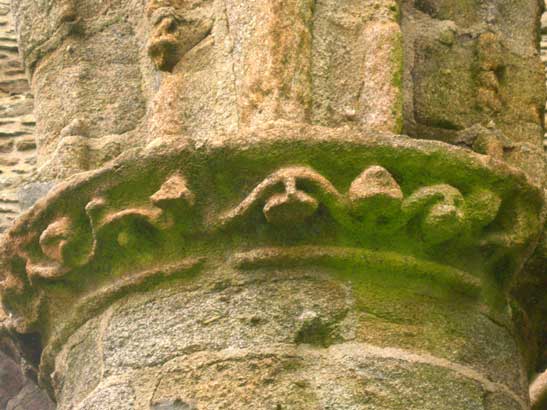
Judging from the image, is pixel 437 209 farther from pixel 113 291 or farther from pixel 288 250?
pixel 113 291

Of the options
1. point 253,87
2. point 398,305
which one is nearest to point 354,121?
point 253,87

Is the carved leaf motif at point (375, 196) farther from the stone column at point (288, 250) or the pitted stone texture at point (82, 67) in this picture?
the pitted stone texture at point (82, 67)

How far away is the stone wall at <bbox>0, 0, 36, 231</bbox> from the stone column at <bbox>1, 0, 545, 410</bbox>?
5.81ft

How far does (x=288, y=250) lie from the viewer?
3604mm

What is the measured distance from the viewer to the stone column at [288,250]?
3.47 metres

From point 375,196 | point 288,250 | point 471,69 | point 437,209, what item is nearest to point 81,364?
point 288,250

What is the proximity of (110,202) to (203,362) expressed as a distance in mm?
517

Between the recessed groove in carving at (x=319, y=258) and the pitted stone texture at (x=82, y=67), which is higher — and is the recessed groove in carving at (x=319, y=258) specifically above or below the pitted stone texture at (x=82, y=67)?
below

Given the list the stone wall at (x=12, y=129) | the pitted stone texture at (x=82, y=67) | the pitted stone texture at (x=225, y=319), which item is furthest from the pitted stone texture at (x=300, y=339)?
the stone wall at (x=12, y=129)

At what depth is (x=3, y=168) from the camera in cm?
598

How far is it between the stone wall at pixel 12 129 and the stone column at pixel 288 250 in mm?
1771

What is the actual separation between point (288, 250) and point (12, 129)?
282 centimetres

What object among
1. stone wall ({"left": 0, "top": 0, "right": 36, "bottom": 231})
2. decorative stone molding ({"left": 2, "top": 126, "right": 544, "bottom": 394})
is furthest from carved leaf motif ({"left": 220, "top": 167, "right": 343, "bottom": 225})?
stone wall ({"left": 0, "top": 0, "right": 36, "bottom": 231})

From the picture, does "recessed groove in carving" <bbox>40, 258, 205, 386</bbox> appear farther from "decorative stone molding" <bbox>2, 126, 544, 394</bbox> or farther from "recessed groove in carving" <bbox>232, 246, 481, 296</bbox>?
"recessed groove in carving" <bbox>232, 246, 481, 296</bbox>
